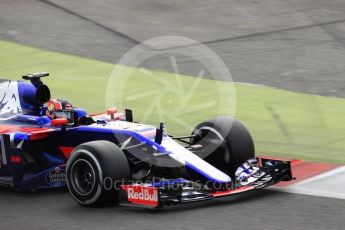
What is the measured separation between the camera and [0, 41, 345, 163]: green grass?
13.8 meters

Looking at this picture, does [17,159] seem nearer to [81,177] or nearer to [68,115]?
[68,115]

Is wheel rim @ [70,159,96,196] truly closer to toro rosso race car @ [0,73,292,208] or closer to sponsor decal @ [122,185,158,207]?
toro rosso race car @ [0,73,292,208]

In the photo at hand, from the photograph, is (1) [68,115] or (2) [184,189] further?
(1) [68,115]

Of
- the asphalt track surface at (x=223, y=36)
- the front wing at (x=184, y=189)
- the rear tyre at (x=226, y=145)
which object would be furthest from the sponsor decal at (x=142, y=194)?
the rear tyre at (x=226, y=145)

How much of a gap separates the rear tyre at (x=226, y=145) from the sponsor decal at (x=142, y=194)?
5.04 feet

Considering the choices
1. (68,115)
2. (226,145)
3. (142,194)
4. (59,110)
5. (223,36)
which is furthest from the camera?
(223,36)

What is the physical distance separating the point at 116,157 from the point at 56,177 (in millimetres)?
1230

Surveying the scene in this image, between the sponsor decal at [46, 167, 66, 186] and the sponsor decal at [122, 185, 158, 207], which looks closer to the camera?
the sponsor decal at [122, 185, 158, 207]

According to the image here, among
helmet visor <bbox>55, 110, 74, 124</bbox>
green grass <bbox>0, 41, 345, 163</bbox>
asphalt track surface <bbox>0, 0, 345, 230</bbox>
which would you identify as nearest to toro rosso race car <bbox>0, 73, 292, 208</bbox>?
helmet visor <bbox>55, 110, 74, 124</bbox>

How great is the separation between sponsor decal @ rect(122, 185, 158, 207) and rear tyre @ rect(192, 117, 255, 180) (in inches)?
60.4

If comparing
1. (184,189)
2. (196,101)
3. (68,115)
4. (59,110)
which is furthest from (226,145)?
(196,101)

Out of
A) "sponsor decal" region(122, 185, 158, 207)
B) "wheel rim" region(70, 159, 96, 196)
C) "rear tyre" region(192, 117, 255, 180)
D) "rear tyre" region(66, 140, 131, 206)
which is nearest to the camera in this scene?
"sponsor decal" region(122, 185, 158, 207)

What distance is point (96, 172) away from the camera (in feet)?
32.0

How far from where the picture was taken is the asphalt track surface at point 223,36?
10656mm
